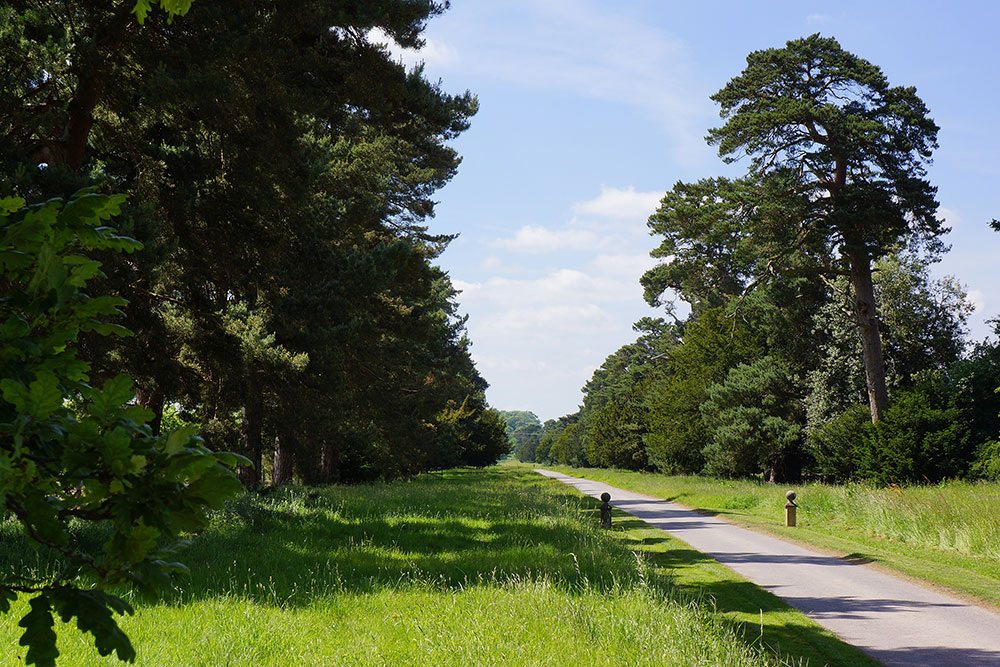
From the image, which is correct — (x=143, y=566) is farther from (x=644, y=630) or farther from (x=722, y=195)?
(x=722, y=195)

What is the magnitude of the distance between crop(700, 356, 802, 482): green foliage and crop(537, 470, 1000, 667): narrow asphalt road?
22.2 metres

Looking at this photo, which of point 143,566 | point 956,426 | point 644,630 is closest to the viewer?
point 143,566

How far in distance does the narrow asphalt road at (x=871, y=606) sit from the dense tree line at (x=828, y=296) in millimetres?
13068

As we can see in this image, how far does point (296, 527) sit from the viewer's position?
12.2m

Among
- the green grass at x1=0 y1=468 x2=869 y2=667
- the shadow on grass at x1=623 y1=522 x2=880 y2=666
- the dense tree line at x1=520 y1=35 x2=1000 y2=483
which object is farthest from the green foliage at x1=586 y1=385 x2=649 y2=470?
the green grass at x1=0 y1=468 x2=869 y2=667

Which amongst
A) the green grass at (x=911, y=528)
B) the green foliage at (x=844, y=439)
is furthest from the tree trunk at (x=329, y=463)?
the green foliage at (x=844, y=439)

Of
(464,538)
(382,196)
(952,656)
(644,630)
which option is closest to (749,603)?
(952,656)

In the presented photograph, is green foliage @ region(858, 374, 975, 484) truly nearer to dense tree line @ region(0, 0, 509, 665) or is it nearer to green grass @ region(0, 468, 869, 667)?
green grass @ region(0, 468, 869, 667)

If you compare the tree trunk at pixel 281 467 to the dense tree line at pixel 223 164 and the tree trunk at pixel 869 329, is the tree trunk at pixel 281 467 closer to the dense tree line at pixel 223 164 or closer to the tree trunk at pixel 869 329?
the dense tree line at pixel 223 164

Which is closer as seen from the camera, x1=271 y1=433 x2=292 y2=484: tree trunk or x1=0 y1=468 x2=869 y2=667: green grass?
x1=0 y1=468 x2=869 y2=667: green grass

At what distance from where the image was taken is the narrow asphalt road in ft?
23.8

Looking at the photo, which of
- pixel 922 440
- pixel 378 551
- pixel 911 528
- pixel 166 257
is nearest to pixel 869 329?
pixel 922 440

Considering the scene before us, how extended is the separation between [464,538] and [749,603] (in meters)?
4.91

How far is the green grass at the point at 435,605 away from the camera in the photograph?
18.6ft
